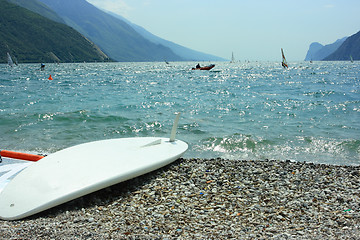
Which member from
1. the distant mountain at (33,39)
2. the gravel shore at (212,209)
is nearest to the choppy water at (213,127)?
the gravel shore at (212,209)

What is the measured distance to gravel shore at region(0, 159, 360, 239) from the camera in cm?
361

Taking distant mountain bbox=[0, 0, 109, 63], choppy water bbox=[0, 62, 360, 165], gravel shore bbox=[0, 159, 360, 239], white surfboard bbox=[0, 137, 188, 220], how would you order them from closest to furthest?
1. gravel shore bbox=[0, 159, 360, 239]
2. white surfboard bbox=[0, 137, 188, 220]
3. choppy water bbox=[0, 62, 360, 165]
4. distant mountain bbox=[0, 0, 109, 63]

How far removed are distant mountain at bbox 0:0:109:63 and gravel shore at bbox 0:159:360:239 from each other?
411 feet

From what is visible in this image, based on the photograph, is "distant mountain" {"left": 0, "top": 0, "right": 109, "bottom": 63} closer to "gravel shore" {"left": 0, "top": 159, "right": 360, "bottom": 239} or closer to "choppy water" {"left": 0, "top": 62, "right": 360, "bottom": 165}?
"choppy water" {"left": 0, "top": 62, "right": 360, "bottom": 165}

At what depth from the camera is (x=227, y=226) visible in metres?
3.84

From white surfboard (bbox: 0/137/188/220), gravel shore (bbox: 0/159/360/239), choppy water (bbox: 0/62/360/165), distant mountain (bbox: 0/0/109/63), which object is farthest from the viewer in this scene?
distant mountain (bbox: 0/0/109/63)

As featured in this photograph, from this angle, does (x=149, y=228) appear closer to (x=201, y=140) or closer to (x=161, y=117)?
(x=201, y=140)

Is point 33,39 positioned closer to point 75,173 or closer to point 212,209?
point 75,173

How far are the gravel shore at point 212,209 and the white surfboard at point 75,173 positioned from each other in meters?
0.23

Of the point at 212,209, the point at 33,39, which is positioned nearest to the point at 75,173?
the point at 212,209

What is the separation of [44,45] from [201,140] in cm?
13741

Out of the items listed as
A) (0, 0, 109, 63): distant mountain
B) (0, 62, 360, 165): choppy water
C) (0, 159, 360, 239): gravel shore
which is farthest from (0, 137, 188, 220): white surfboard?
(0, 0, 109, 63): distant mountain

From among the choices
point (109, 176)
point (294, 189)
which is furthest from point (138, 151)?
point (294, 189)

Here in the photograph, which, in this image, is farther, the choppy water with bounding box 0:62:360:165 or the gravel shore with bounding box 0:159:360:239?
the choppy water with bounding box 0:62:360:165
